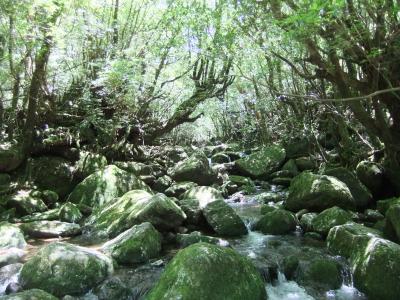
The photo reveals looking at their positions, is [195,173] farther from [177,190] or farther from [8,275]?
[8,275]

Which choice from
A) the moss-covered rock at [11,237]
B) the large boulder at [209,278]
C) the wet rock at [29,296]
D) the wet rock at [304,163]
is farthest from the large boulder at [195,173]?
the wet rock at [29,296]

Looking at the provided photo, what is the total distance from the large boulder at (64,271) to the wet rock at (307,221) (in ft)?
14.6

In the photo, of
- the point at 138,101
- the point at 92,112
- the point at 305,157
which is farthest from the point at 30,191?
the point at 305,157

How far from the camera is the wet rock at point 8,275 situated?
19.0 ft

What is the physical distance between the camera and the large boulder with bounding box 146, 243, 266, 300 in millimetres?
4742

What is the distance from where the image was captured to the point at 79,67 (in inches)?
489

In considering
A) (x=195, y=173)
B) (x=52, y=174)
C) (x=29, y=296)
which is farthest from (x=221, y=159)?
(x=29, y=296)

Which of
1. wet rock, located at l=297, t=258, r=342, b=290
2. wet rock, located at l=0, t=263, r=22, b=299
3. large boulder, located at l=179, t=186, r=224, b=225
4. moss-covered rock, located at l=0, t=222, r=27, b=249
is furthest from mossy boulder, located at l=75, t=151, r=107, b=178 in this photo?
wet rock, located at l=297, t=258, r=342, b=290

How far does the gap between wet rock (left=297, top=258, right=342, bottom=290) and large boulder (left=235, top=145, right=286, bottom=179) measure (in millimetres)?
9899

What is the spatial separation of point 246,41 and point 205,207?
584 centimetres

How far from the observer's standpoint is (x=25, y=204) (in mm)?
9992

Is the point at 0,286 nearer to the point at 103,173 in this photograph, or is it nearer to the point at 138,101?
the point at 103,173

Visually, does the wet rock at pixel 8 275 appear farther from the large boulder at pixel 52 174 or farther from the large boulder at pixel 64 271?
the large boulder at pixel 52 174

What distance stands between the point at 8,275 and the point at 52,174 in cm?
625
